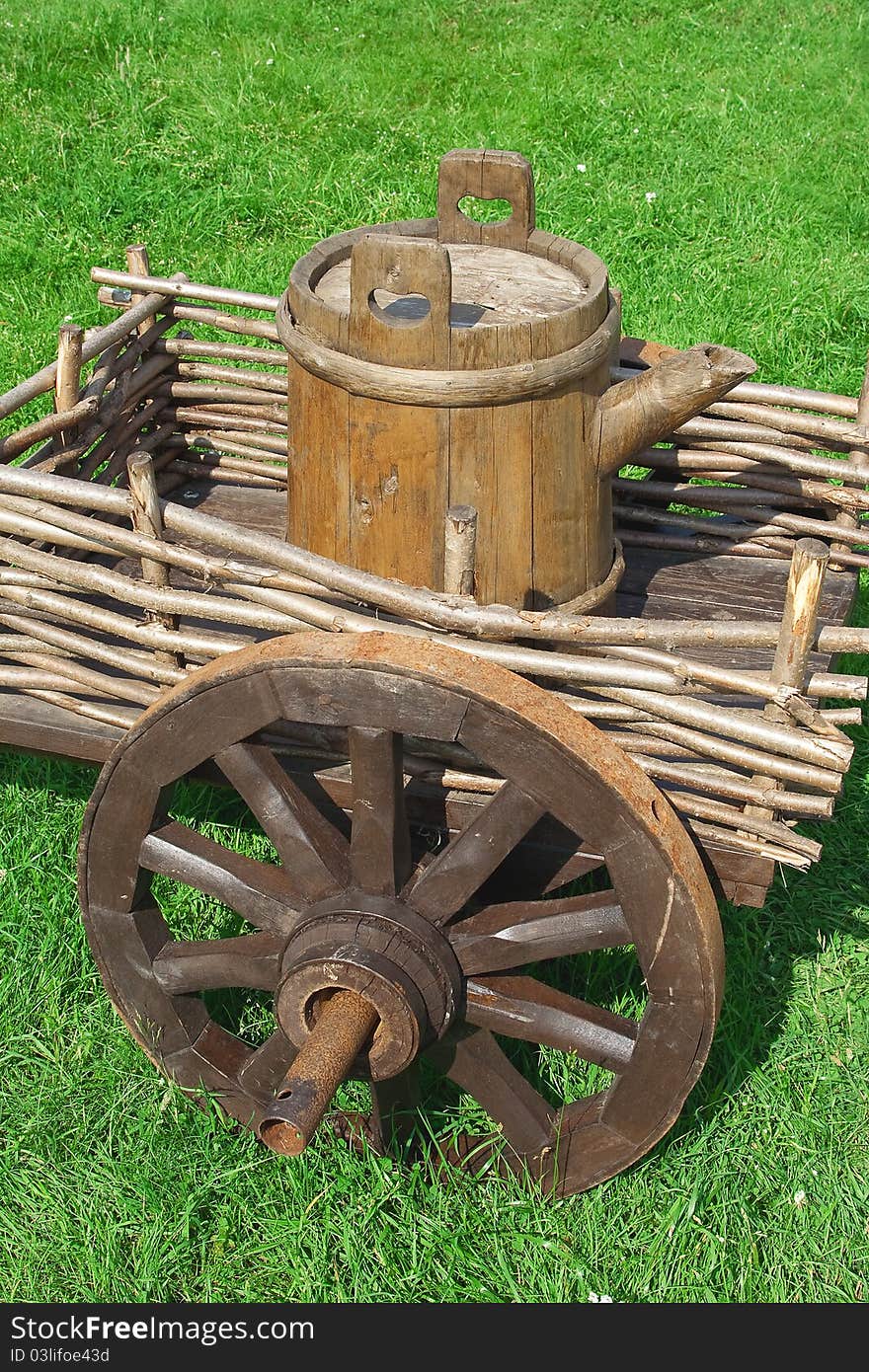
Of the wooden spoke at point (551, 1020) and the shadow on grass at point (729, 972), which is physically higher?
the wooden spoke at point (551, 1020)

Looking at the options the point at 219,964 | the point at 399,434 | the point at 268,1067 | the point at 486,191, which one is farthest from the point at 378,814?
the point at 486,191

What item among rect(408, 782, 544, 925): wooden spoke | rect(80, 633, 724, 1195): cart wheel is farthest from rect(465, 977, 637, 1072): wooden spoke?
rect(408, 782, 544, 925): wooden spoke

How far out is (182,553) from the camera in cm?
246

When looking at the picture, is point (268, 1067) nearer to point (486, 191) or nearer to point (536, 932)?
Answer: point (536, 932)

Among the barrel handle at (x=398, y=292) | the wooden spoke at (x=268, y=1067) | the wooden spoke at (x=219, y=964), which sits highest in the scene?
the barrel handle at (x=398, y=292)

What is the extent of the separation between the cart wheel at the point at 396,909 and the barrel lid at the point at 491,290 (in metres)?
0.77

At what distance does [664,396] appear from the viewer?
106 inches

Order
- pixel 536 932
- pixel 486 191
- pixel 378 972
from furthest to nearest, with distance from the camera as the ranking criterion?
pixel 486 191, pixel 536 932, pixel 378 972

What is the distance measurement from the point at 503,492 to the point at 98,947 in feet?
3.84

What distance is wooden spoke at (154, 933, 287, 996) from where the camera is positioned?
2.54m

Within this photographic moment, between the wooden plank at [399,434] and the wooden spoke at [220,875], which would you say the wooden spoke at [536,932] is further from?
the wooden plank at [399,434]

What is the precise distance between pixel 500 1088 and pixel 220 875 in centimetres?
66

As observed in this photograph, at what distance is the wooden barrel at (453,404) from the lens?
2477mm

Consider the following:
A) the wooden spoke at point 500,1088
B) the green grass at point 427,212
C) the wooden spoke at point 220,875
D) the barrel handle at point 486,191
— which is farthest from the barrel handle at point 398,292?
the green grass at point 427,212
